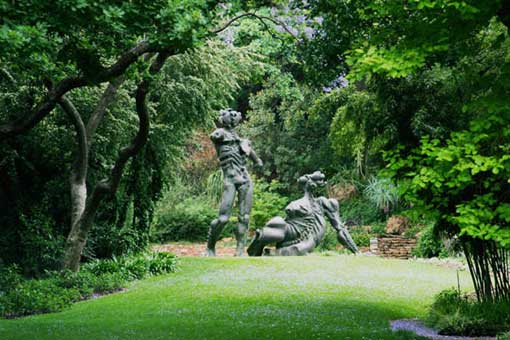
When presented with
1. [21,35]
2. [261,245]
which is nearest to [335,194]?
[261,245]

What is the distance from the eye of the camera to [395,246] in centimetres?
2356

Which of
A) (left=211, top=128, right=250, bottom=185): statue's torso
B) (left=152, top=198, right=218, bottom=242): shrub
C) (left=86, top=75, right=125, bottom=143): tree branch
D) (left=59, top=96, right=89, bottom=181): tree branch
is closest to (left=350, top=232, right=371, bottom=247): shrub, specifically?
(left=152, top=198, right=218, bottom=242): shrub

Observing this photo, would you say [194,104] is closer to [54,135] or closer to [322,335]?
[54,135]

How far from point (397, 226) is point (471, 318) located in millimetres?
17242

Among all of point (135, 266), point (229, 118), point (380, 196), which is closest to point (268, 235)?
point (229, 118)

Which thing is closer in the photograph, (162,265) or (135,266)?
(135,266)

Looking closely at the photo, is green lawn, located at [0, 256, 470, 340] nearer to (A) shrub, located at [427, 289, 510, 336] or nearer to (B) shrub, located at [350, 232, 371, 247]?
(A) shrub, located at [427, 289, 510, 336]

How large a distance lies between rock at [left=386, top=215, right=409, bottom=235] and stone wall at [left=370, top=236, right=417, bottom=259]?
235 cm

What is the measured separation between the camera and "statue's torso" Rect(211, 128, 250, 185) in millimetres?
18734

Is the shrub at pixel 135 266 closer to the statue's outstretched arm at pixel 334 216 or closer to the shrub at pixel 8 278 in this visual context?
the shrub at pixel 8 278

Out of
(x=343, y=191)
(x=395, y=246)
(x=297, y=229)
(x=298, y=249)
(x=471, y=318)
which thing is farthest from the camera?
(x=343, y=191)

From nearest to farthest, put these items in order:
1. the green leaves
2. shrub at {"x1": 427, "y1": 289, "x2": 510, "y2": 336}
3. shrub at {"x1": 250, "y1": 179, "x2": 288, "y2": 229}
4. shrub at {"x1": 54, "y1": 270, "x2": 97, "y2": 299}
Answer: the green leaves, shrub at {"x1": 427, "y1": 289, "x2": 510, "y2": 336}, shrub at {"x1": 54, "y1": 270, "x2": 97, "y2": 299}, shrub at {"x1": 250, "y1": 179, "x2": 288, "y2": 229}

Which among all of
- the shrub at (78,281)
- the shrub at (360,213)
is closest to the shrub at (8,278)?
the shrub at (78,281)

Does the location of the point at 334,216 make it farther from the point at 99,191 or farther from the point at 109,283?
the point at 99,191
